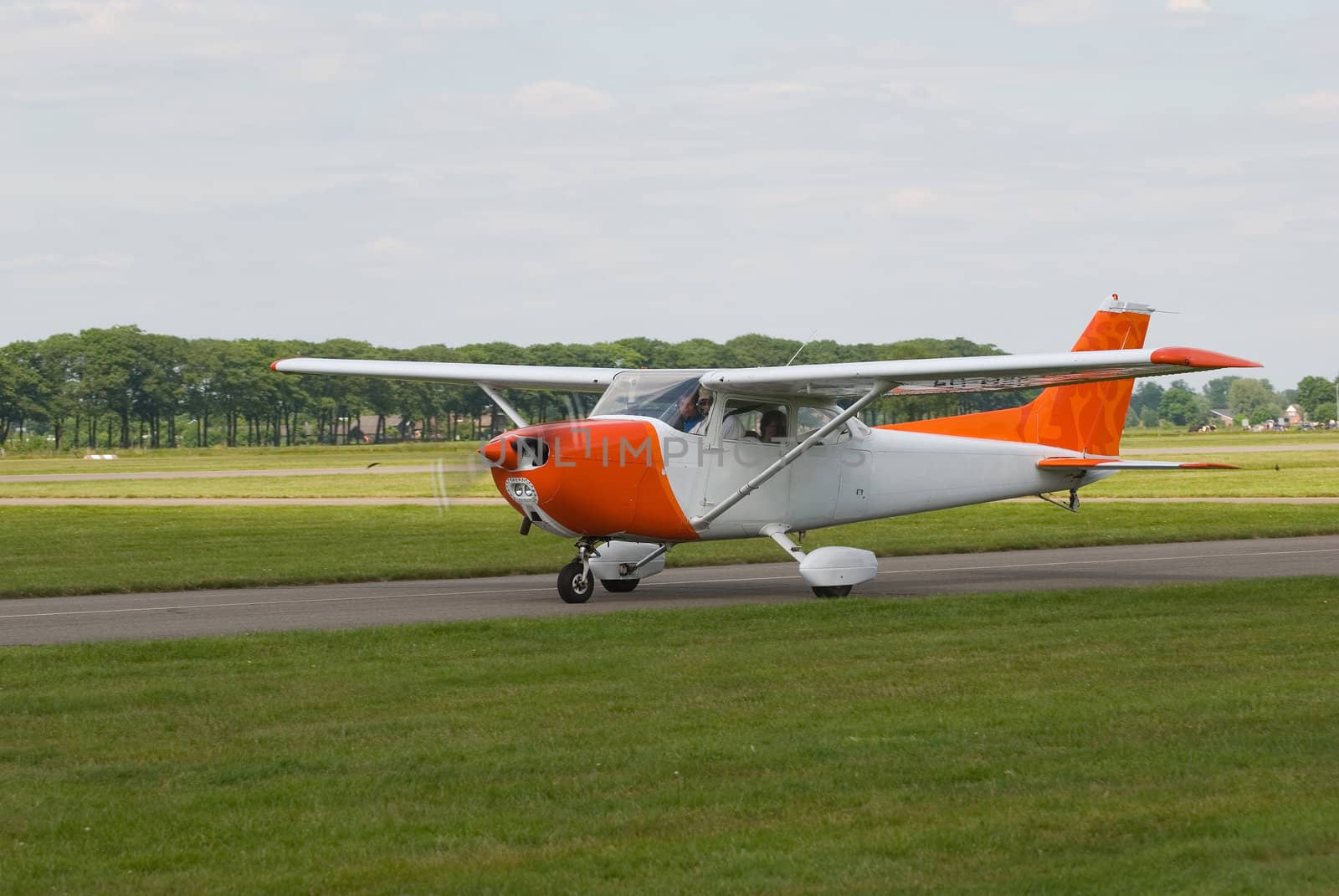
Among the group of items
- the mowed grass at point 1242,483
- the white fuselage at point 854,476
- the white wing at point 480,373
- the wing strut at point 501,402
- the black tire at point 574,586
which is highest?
the white wing at point 480,373

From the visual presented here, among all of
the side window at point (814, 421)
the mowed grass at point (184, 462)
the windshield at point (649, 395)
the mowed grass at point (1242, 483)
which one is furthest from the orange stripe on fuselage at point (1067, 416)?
the mowed grass at point (184, 462)

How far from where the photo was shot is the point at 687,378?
17.8m

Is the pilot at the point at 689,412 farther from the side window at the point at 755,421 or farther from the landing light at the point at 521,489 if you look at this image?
the landing light at the point at 521,489

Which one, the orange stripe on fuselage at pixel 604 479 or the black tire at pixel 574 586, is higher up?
the orange stripe on fuselage at pixel 604 479

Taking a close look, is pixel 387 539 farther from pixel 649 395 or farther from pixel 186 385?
pixel 186 385

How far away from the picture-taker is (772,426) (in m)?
18.5

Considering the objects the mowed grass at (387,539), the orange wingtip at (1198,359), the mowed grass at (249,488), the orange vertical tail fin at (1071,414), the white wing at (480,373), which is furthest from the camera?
the mowed grass at (249,488)

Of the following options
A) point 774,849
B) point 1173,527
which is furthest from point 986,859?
point 1173,527

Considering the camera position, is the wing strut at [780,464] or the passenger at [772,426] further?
the passenger at [772,426]

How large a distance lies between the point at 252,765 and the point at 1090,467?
1534cm

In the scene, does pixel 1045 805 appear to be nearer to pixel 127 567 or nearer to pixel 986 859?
pixel 986 859

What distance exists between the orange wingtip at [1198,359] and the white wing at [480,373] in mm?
6971

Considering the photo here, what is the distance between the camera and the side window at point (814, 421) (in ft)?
61.4

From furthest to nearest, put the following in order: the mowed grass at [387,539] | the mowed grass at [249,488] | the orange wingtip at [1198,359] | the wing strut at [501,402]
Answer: the mowed grass at [249,488] < the mowed grass at [387,539] < the wing strut at [501,402] < the orange wingtip at [1198,359]
